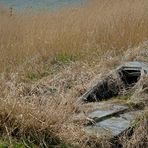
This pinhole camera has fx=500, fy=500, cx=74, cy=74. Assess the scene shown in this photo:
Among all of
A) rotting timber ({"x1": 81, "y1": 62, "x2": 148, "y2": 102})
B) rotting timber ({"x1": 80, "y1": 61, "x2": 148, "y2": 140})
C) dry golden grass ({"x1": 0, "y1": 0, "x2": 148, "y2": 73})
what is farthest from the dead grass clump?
dry golden grass ({"x1": 0, "y1": 0, "x2": 148, "y2": 73})

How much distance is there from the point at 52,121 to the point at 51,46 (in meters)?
4.16

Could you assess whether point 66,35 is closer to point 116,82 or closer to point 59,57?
point 59,57

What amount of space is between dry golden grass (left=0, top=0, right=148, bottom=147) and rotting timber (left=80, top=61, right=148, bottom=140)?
0.14m

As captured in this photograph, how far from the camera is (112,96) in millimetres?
5055

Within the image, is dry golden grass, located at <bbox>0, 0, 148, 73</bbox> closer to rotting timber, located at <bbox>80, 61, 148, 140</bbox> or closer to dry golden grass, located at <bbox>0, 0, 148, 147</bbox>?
dry golden grass, located at <bbox>0, 0, 148, 147</bbox>

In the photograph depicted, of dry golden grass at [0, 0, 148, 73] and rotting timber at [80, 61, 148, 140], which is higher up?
rotting timber at [80, 61, 148, 140]

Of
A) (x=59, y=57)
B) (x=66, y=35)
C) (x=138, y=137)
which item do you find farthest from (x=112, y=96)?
(x=66, y=35)

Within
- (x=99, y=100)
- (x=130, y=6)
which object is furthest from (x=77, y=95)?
(x=130, y=6)

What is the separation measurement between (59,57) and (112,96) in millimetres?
2454

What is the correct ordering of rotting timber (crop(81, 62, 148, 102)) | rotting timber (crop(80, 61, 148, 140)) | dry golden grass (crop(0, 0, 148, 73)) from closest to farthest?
rotting timber (crop(80, 61, 148, 140)) < rotting timber (crop(81, 62, 148, 102)) < dry golden grass (crop(0, 0, 148, 73))

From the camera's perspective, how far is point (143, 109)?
446 centimetres

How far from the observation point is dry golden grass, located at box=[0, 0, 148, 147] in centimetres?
356

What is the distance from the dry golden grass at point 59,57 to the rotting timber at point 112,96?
0.14m

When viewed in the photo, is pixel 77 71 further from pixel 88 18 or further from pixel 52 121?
pixel 88 18
